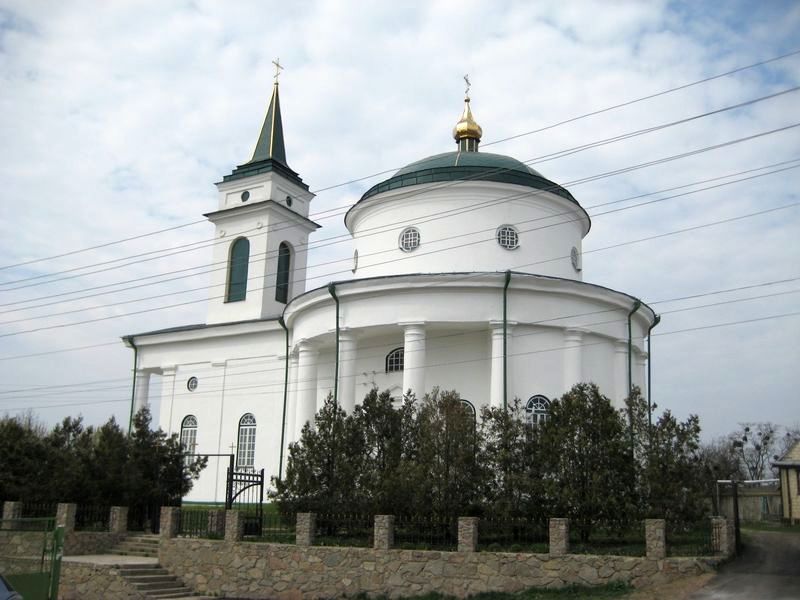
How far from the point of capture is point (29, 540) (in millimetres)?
20047

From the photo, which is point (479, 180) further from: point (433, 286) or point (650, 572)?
point (650, 572)

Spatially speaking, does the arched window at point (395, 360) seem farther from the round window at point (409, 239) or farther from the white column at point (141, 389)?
the white column at point (141, 389)

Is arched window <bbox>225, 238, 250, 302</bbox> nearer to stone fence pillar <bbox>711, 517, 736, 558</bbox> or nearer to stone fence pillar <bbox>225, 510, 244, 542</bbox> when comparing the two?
stone fence pillar <bbox>225, 510, 244, 542</bbox>

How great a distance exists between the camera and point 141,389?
117ft

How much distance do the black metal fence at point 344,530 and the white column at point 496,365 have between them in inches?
264

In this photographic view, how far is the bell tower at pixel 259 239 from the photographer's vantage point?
35.8 metres

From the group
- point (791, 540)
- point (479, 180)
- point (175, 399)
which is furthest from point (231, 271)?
point (791, 540)

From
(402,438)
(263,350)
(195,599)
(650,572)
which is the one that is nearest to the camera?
(650,572)

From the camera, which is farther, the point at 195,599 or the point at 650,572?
the point at 195,599

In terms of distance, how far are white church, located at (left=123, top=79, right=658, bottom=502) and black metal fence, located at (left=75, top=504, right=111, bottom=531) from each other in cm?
570

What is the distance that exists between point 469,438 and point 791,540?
872cm

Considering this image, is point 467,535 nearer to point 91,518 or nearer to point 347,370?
point 347,370

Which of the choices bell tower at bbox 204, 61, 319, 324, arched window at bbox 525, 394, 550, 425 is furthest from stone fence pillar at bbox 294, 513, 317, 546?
bell tower at bbox 204, 61, 319, 324

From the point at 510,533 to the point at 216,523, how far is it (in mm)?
7517
